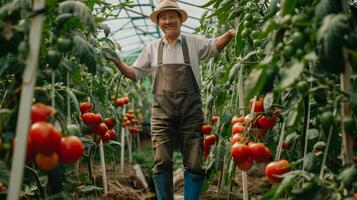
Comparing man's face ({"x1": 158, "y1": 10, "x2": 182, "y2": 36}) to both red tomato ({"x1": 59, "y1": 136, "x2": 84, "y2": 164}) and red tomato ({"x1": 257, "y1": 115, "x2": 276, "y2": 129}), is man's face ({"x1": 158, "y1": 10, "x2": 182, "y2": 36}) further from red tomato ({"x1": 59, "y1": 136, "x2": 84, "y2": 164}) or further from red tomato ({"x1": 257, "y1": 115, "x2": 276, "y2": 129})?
red tomato ({"x1": 59, "y1": 136, "x2": 84, "y2": 164})

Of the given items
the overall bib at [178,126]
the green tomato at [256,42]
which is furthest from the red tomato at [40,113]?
the overall bib at [178,126]

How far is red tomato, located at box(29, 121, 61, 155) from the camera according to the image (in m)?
1.12

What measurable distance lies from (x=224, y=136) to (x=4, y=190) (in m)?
1.56

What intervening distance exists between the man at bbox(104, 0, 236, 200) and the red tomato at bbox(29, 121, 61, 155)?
167 centimetres

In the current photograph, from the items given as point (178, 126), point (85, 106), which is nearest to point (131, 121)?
point (178, 126)

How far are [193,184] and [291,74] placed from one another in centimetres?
188

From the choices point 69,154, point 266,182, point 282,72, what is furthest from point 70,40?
point 266,182

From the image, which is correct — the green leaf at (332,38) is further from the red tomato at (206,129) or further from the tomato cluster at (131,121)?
the tomato cluster at (131,121)

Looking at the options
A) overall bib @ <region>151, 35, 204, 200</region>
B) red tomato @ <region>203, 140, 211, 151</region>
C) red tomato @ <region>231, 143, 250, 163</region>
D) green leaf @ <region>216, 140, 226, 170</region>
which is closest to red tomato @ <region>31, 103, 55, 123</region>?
red tomato @ <region>231, 143, 250, 163</region>

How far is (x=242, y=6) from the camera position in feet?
7.16

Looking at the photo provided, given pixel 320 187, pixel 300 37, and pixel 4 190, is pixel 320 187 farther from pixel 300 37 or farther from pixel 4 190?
pixel 4 190

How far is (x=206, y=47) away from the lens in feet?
9.64

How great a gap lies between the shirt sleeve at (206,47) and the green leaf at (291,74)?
5.72 ft

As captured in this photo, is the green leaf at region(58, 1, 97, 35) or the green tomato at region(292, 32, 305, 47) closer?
the green tomato at region(292, 32, 305, 47)
